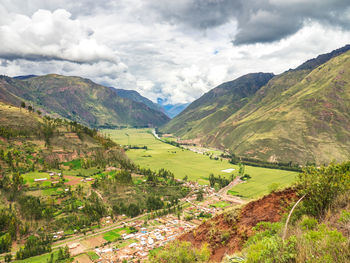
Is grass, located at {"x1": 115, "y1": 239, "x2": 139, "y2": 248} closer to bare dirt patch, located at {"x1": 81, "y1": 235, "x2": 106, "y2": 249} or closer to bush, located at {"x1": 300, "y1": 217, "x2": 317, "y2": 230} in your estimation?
bare dirt patch, located at {"x1": 81, "y1": 235, "x2": 106, "y2": 249}

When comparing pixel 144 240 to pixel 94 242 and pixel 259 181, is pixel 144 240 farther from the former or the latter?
pixel 259 181

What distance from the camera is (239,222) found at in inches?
934

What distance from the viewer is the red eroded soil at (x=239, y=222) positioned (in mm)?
21375

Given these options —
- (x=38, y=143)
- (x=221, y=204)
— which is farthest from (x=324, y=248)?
(x=38, y=143)

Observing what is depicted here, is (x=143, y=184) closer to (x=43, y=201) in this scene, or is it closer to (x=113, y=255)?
(x=43, y=201)

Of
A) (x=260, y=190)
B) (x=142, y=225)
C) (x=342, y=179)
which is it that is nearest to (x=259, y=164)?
(x=260, y=190)

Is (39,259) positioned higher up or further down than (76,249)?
higher up

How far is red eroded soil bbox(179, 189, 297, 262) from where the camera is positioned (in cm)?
2138

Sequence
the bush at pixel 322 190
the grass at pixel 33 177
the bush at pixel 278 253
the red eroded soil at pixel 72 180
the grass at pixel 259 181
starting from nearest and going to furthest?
1. the bush at pixel 278 253
2. the bush at pixel 322 190
3. the grass at pixel 33 177
4. the red eroded soil at pixel 72 180
5. the grass at pixel 259 181

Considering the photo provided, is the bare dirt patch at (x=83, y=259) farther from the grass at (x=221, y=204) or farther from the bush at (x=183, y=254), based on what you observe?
the grass at (x=221, y=204)

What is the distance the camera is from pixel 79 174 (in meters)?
123

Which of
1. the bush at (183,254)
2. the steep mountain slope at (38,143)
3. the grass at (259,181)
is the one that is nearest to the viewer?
the bush at (183,254)

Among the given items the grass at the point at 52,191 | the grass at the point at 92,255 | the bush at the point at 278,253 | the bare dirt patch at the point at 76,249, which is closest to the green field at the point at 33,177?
the grass at the point at 52,191

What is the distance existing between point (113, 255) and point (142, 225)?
76.4 ft
